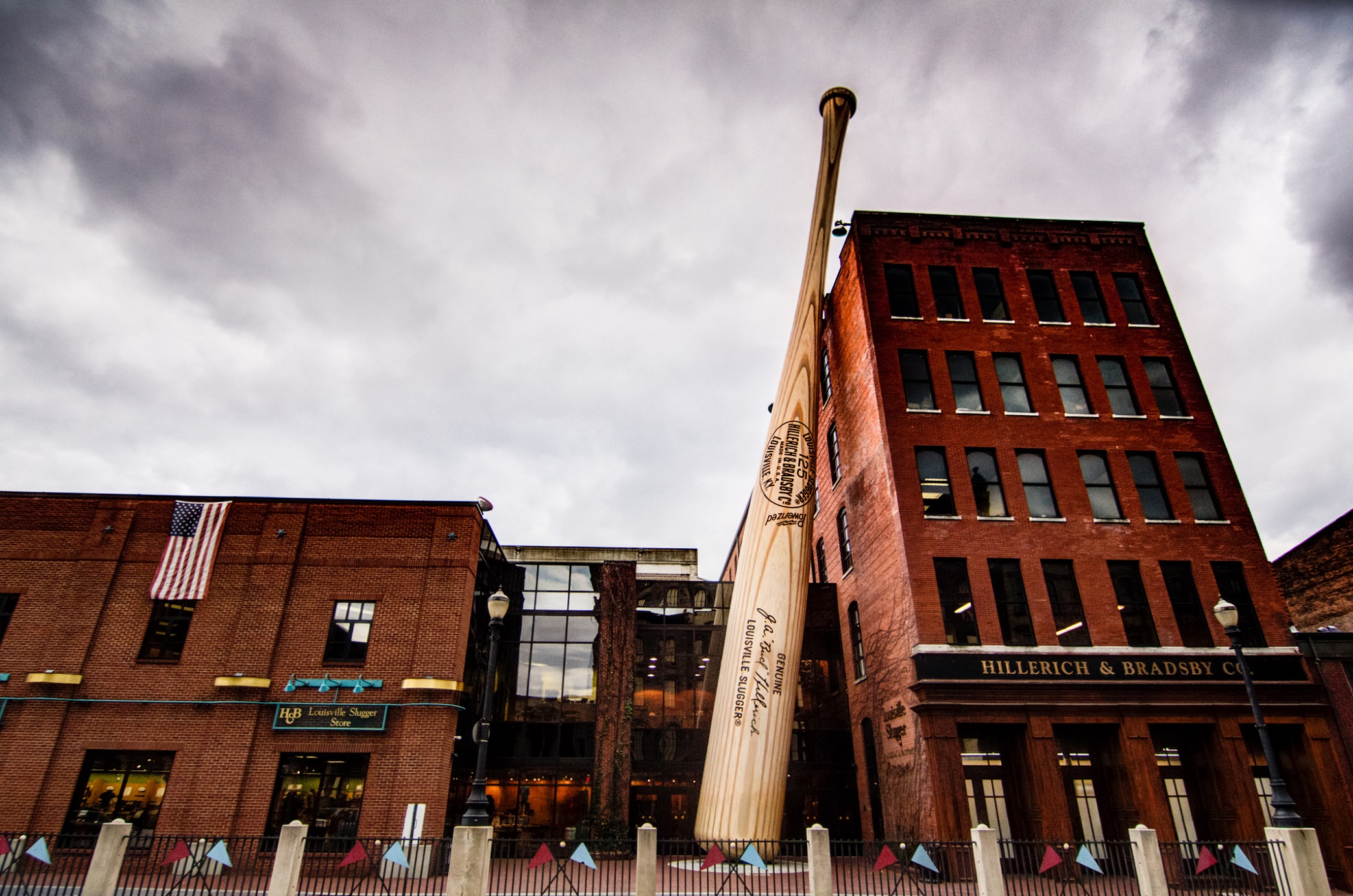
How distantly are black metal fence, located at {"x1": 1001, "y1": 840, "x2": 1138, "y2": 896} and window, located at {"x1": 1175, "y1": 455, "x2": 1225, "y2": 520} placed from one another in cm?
1029

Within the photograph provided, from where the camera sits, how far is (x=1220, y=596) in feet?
66.4

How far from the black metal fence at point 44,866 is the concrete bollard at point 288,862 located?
2.72 m

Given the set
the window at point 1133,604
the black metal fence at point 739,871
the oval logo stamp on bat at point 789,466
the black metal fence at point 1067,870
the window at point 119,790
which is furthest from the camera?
the oval logo stamp on bat at point 789,466

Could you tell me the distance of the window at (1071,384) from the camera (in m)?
23.0

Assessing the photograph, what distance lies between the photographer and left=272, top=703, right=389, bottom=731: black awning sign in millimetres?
19203

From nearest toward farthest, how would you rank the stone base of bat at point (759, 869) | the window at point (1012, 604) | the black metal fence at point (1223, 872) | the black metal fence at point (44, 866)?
1. the black metal fence at point (44, 866)
2. the black metal fence at point (1223, 872)
3. the stone base of bat at point (759, 869)
4. the window at point (1012, 604)

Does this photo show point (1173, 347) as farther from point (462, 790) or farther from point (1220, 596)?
point (462, 790)

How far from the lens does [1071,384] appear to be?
2339 cm

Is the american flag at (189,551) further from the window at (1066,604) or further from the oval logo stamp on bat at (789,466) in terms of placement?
the window at (1066,604)

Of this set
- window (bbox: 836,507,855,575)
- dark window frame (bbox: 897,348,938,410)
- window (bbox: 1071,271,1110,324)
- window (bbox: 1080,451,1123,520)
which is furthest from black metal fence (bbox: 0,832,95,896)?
window (bbox: 1071,271,1110,324)

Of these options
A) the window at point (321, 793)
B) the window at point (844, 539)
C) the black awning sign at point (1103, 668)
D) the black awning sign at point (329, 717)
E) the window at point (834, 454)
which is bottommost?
the window at point (321, 793)

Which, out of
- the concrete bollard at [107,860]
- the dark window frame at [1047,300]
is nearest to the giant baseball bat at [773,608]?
the dark window frame at [1047,300]

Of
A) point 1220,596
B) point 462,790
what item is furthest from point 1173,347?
point 462,790

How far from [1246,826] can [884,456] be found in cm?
1262
